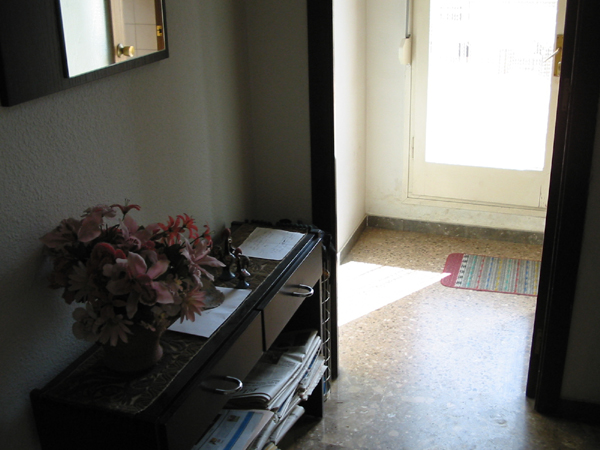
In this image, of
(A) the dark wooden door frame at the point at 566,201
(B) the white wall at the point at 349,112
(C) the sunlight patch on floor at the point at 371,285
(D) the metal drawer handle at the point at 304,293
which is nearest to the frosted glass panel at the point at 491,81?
(B) the white wall at the point at 349,112

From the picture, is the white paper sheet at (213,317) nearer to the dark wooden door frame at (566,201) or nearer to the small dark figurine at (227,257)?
the small dark figurine at (227,257)

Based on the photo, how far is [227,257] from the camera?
194 centimetres

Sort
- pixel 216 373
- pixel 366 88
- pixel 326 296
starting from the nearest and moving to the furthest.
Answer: pixel 216 373, pixel 326 296, pixel 366 88

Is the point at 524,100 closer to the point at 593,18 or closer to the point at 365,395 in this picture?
the point at 593,18

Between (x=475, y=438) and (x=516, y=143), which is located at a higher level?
(x=516, y=143)

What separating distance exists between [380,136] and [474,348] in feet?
4.87

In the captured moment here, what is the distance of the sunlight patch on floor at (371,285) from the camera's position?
318 cm

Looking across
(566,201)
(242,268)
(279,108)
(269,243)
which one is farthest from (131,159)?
(566,201)

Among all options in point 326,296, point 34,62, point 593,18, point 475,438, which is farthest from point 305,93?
point 475,438

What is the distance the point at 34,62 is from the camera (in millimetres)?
1338

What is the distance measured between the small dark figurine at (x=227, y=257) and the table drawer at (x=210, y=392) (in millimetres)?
217

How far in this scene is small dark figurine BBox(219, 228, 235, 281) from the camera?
6.26 feet

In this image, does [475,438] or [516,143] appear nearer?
[475,438]

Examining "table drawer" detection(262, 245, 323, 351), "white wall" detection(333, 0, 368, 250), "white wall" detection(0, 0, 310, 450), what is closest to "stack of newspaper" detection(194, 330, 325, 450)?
"table drawer" detection(262, 245, 323, 351)
